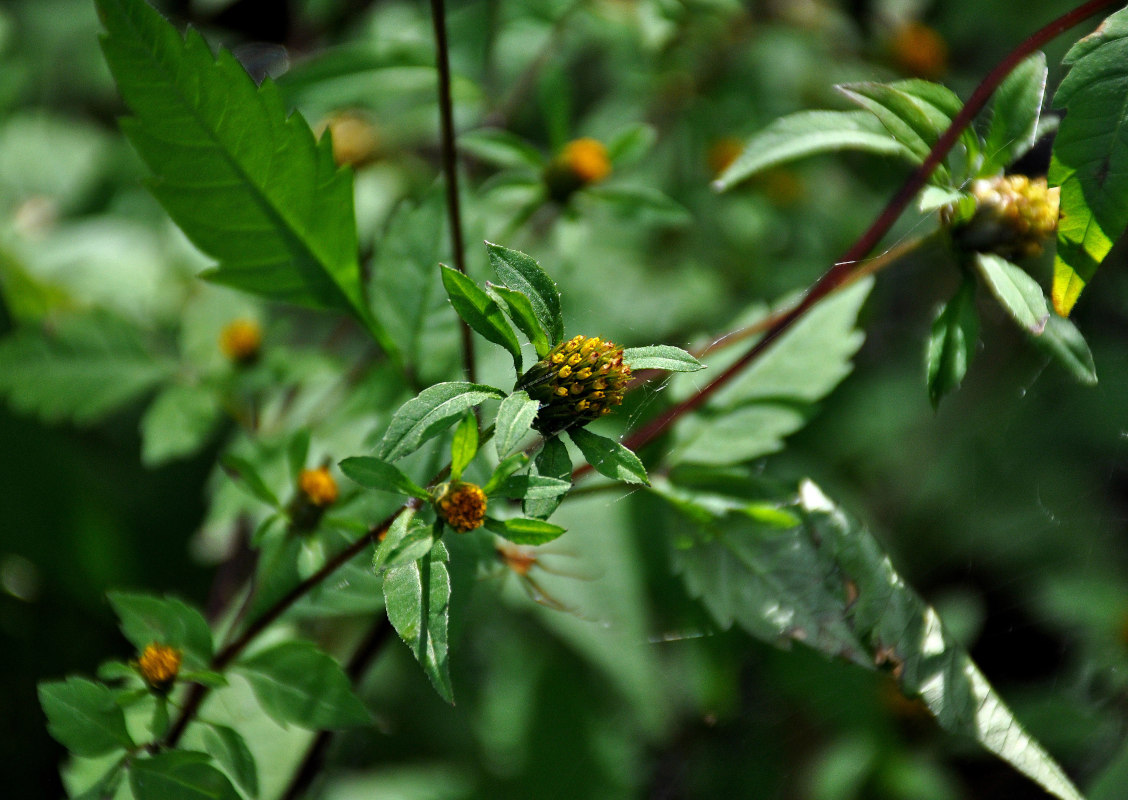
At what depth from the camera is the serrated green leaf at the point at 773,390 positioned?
92 centimetres

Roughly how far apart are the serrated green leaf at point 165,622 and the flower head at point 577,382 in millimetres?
371

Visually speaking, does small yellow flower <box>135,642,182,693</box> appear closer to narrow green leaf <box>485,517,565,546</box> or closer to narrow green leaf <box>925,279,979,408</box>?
narrow green leaf <box>485,517,565,546</box>

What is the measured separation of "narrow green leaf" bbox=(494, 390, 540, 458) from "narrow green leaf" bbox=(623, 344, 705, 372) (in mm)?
78

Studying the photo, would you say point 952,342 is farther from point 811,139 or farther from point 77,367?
point 77,367

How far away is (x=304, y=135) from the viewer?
777 millimetres

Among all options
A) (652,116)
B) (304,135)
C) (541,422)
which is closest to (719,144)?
(652,116)

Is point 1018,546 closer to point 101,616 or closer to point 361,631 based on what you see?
point 361,631

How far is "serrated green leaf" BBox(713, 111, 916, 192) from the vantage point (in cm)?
72

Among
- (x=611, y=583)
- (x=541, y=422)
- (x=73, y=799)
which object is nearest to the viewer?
(x=541, y=422)

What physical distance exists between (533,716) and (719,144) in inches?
44.4

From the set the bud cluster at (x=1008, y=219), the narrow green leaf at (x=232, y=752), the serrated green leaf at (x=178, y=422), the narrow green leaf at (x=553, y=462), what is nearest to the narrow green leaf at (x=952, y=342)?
the bud cluster at (x=1008, y=219)

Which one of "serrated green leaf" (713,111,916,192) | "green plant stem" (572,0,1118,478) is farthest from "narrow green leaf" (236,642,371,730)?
"serrated green leaf" (713,111,916,192)

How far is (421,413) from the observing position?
0.58 meters

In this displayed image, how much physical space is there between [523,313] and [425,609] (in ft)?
0.73
